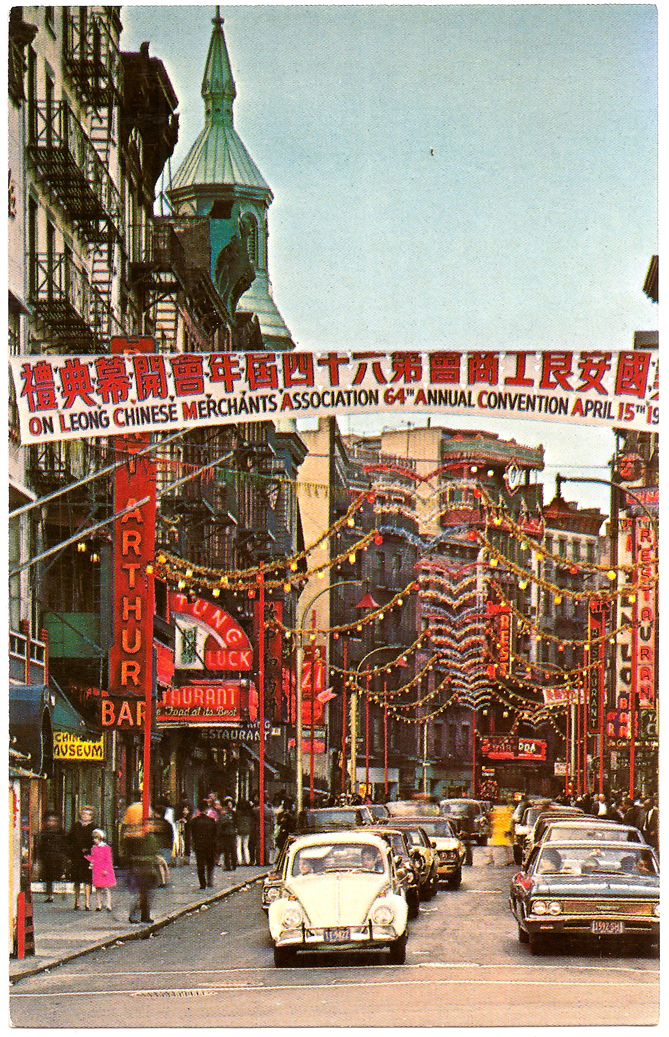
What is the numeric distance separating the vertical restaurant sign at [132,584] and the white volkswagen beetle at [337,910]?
10915mm

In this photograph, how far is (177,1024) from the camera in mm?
18016

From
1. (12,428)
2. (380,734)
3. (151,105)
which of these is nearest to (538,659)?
(380,734)

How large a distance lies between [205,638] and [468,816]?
48.2 feet

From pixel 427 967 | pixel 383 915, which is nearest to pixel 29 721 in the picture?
pixel 383 915

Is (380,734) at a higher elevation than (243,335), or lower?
lower

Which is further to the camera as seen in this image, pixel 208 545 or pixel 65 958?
pixel 208 545

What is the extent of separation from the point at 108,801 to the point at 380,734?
2639 inches

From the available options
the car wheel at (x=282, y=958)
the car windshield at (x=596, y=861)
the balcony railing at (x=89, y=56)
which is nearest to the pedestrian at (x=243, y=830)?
the balcony railing at (x=89, y=56)

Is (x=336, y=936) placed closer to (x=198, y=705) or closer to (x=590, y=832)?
(x=590, y=832)

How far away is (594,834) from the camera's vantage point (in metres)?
25.5

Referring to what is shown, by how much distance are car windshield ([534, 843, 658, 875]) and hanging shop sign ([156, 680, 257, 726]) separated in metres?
21.2

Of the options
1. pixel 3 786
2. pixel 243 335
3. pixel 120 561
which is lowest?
pixel 3 786

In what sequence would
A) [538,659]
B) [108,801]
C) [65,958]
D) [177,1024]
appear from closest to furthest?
1. [177,1024]
2. [65,958]
3. [108,801]
4. [538,659]

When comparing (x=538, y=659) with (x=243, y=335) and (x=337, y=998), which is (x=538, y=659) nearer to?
(x=243, y=335)
